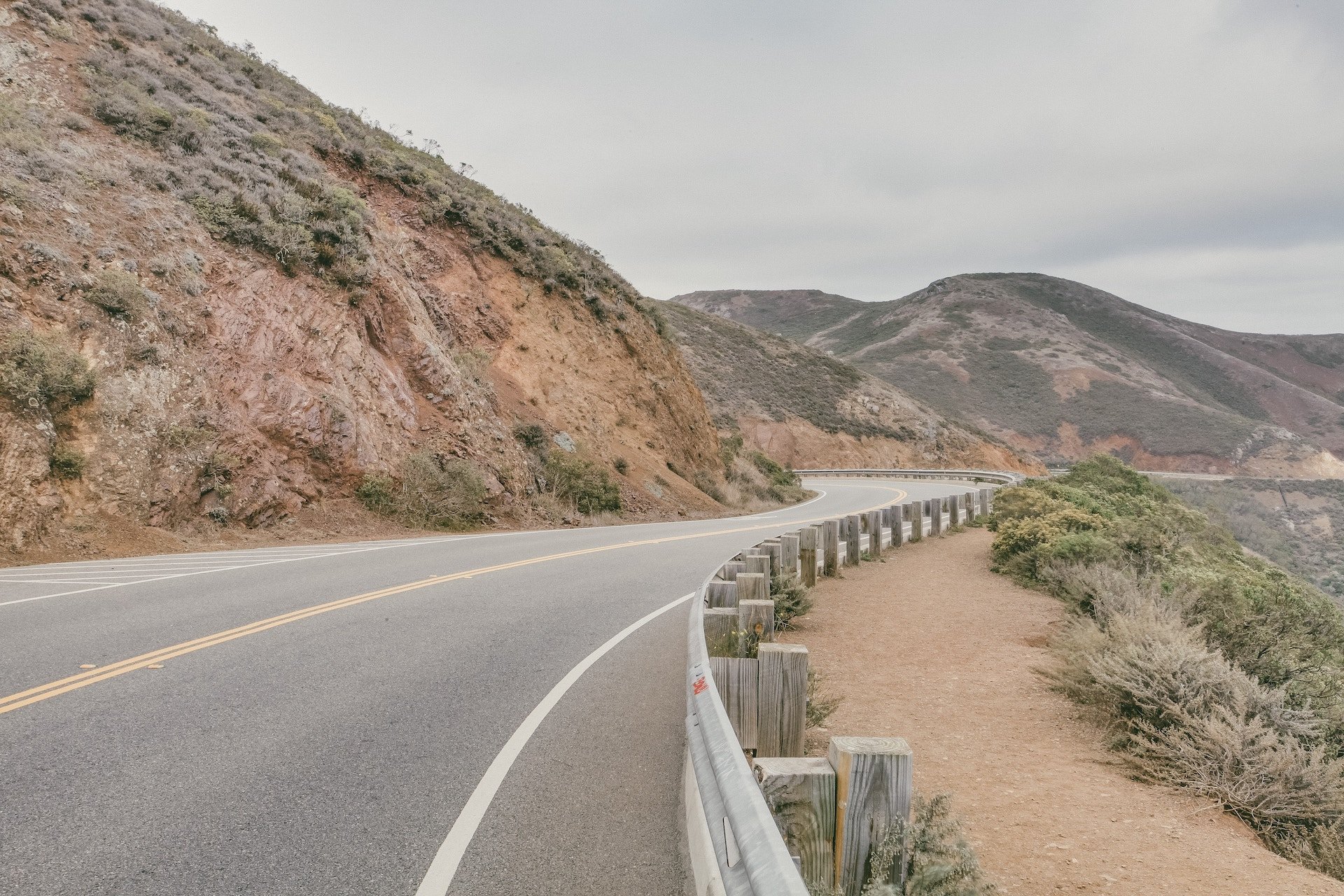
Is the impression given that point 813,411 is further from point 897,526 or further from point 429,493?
point 897,526

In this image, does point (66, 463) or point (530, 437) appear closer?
point (66, 463)

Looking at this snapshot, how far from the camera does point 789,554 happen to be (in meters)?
9.02

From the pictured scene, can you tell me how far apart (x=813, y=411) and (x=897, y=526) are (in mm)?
45052

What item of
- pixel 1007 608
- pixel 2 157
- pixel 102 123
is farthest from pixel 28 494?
pixel 1007 608

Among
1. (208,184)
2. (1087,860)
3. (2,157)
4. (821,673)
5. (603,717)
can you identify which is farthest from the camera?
(208,184)

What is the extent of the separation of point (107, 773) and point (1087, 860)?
485 cm

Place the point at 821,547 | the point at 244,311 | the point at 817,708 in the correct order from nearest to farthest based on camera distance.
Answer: the point at 817,708 < the point at 821,547 < the point at 244,311

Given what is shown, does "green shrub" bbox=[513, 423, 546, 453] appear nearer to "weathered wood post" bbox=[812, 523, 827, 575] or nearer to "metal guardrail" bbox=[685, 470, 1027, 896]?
"weathered wood post" bbox=[812, 523, 827, 575]

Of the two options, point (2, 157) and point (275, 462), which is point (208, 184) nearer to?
point (2, 157)

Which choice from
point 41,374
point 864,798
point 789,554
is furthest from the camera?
point 41,374

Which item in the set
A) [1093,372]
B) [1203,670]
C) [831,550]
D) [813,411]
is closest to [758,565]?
[1203,670]

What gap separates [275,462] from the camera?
1491cm

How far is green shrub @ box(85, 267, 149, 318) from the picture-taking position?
13812mm

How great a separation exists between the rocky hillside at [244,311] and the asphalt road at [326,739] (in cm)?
505
